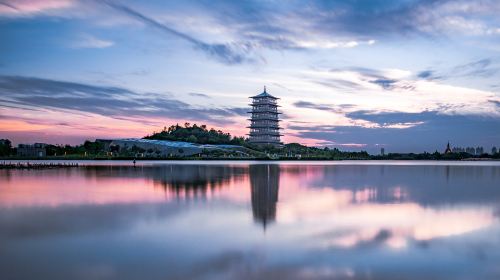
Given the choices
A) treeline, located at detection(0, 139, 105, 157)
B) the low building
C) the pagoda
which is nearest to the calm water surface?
the low building

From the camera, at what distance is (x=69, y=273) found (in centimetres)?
910

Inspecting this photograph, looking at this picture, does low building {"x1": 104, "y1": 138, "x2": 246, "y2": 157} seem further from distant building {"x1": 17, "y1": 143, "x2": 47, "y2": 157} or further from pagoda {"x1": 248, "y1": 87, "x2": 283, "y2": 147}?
distant building {"x1": 17, "y1": 143, "x2": 47, "y2": 157}

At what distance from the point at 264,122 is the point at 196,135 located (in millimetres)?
24667

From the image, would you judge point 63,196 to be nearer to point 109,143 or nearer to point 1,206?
point 1,206

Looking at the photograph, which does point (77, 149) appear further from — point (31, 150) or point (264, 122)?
point (264, 122)

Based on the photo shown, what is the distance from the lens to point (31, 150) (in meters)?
150

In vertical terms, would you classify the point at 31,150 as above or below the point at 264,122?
below

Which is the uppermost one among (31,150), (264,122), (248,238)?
(264,122)

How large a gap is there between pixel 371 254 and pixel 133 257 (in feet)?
18.7

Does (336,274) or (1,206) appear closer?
(336,274)

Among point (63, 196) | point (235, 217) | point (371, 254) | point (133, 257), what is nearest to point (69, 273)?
point (133, 257)

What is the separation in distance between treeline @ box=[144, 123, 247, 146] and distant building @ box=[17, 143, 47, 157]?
121ft

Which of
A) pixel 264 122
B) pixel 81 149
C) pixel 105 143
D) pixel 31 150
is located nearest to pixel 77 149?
pixel 81 149

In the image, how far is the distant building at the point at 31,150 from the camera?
14600 cm
